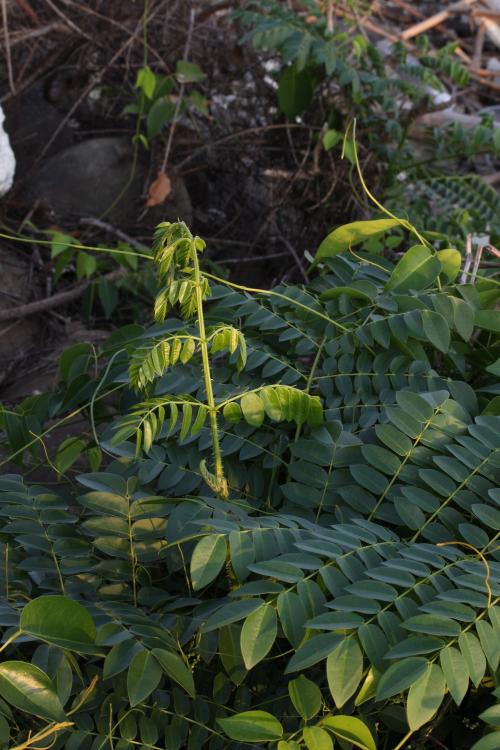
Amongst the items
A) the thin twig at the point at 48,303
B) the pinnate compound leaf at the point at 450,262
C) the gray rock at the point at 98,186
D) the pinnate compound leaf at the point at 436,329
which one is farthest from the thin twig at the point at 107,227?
the pinnate compound leaf at the point at 436,329

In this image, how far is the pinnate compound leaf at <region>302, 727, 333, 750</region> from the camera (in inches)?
39.7

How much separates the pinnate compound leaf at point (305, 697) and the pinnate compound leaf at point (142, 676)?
6.2 inches

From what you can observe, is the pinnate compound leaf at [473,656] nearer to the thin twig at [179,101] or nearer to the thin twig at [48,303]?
the thin twig at [48,303]

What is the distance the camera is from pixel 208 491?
1407mm

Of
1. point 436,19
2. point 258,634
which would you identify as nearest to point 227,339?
point 258,634

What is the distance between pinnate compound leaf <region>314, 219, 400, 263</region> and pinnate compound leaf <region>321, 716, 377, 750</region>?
35.4 inches

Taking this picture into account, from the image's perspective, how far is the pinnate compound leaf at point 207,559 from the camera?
106 centimetres

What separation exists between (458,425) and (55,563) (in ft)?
1.97

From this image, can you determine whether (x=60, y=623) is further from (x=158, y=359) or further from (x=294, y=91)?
(x=294, y=91)

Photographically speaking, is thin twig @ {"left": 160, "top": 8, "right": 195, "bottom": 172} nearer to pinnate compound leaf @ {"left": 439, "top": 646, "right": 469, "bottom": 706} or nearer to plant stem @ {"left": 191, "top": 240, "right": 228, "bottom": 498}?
plant stem @ {"left": 191, "top": 240, "right": 228, "bottom": 498}

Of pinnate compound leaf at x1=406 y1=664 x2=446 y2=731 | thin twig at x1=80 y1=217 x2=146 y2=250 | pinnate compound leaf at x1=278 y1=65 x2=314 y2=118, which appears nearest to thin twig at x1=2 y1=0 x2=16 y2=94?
thin twig at x1=80 y1=217 x2=146 y2=250

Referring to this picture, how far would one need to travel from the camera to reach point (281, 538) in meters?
1.13

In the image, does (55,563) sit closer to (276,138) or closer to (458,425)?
(458,425)

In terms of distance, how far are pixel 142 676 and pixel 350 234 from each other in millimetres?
938
